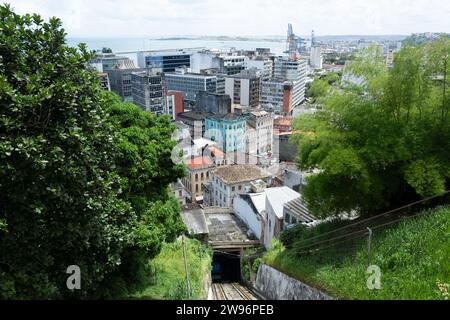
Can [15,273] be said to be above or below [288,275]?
above

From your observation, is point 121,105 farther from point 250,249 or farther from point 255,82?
point 255,82

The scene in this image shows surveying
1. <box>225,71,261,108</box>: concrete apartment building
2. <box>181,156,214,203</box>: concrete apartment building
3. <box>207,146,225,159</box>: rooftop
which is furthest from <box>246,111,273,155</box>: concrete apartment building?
<box>225,71,261,108</box>: concrete apartment building

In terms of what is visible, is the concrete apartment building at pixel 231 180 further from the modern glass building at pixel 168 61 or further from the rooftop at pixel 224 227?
the modern glass building at pixel 168 61

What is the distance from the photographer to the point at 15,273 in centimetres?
630

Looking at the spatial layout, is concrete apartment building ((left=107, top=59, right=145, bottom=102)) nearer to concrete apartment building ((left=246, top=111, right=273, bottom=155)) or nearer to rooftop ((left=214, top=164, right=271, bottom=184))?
concrete apartment building ((left=246, top=111, right=273, bottom=155))

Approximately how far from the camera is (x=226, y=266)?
24.7 metres

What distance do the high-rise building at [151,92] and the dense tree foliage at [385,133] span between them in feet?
→ 167

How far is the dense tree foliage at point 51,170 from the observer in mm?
6031

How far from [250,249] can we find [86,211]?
17353 mm

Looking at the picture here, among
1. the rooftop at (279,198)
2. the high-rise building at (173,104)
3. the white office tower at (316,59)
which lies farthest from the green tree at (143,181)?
the white office tower at (316,59)

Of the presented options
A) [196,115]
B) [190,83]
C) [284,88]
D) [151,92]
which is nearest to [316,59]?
[284,88]

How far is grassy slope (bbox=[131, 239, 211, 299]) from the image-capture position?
10.5 meters

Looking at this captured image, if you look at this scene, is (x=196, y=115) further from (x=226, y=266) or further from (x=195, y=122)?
(x=226, y=266)
